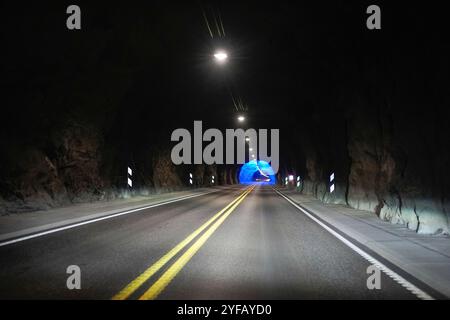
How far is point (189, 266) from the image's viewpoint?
7.41 meters

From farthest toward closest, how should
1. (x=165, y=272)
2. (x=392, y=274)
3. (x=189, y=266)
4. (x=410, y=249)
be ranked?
(x=410, y=249) < (x=189, y=266) < (x=392, y=274) < (x=165, y=272)

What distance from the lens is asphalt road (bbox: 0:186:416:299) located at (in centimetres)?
581

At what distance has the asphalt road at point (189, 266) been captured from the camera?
581 centimetres

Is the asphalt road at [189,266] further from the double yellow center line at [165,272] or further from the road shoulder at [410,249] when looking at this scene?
the road shoulder at [410,249]

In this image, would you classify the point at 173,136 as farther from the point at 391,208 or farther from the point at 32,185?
the point at 391,208

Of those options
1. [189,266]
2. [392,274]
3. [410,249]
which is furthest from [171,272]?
[410,249]

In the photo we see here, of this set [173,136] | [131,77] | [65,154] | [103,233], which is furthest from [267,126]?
[103,233]

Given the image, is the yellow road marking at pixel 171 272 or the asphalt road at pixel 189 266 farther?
the asphalt road at pixel 189 266

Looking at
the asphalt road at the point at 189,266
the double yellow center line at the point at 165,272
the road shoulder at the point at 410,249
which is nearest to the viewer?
the double yellow center line at the point at 165,272

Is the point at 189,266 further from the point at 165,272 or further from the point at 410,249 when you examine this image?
the point at 410,249

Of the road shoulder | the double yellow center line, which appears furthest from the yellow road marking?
the road shoulder

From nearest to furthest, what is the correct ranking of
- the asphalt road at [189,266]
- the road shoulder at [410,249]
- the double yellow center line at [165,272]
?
the double yellow center line at [165,272]
the asphalt road at [189,266]
the road shoulder at [410,249]

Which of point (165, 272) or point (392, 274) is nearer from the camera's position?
point (165, 272)

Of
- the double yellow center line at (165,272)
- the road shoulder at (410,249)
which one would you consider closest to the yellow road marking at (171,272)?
the double yellow center line at (165,272)
